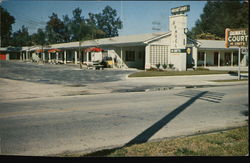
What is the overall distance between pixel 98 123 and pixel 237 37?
4165 mm

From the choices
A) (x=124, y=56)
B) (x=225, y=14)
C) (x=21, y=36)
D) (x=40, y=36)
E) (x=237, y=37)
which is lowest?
(x=237, y=37)

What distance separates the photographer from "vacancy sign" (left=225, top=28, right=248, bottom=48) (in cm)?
332

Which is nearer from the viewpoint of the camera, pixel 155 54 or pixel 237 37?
pixel 237 37

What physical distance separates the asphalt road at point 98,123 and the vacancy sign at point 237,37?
2.59 m

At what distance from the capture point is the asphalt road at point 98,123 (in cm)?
508

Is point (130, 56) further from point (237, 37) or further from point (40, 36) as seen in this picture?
point (237, 37)

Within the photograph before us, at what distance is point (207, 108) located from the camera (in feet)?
28.5

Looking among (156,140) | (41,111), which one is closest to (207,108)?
(156,140)

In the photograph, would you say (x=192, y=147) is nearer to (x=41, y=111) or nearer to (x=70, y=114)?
(x=70, y=114)

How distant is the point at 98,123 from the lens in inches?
262

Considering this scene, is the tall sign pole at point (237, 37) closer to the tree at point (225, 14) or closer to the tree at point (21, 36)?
the tree at point (225, 14)

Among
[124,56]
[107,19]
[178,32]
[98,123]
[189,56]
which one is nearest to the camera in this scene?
[98,123]

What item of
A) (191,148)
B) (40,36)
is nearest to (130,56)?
(40,36)

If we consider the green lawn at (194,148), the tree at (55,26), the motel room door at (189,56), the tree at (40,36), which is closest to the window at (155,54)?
the tree at (55,26)
